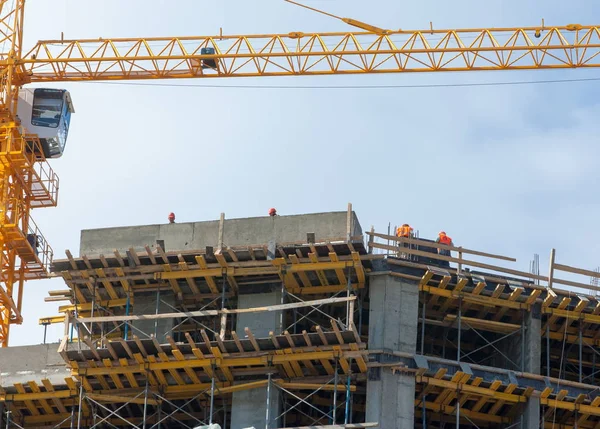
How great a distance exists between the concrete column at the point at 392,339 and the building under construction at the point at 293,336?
55mm

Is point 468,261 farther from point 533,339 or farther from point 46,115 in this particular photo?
point 46,115

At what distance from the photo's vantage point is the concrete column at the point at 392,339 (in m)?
63.3

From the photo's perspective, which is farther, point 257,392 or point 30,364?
point 30,364

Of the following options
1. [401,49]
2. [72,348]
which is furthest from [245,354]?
[401,49]

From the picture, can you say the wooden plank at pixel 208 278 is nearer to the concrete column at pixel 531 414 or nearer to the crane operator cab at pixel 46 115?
the concrete column at pixel 531 414

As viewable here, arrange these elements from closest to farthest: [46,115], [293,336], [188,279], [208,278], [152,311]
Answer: [293,336] → [208,278] → [188,279] → [152,311] → [46,115]

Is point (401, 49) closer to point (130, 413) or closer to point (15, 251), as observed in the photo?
point (15, 251)

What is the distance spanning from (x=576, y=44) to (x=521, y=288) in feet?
70.2

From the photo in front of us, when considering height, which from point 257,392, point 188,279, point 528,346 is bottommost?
point 257,392

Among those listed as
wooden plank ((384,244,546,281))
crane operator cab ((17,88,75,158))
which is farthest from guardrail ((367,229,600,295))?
crane operator cab ((17,88,75,158))

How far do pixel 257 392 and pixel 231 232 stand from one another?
658 centimetres

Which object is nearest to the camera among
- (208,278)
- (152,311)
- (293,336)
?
A: (293,336)

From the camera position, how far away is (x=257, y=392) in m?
63.7

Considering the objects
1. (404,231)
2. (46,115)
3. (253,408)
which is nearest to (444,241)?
(404,231)
